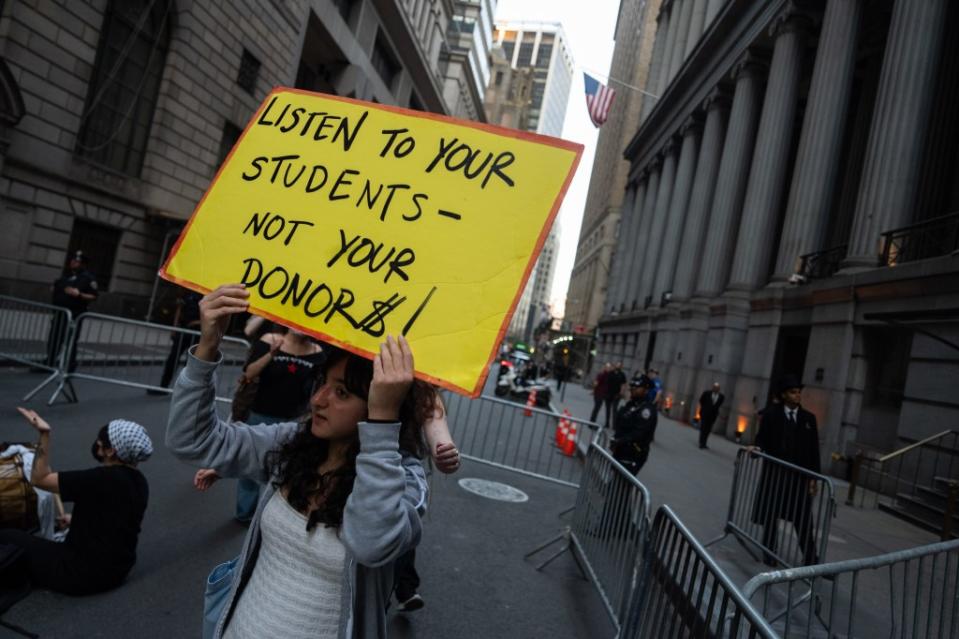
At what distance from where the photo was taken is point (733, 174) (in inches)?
1018

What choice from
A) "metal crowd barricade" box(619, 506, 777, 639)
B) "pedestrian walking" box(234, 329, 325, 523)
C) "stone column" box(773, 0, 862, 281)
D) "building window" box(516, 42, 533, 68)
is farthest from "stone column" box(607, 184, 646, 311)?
"building window" box(516, 42, 533, 68)

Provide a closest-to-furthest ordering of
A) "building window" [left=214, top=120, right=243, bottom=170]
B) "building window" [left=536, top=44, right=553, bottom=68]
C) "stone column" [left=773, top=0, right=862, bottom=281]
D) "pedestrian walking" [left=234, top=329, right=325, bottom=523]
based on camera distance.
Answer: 1. "pedestrian walking" [left=234, top=329, right=325, bottom=523]
2. "stone column" [left=773, top=0, right=862, bottom=281]
3. "building window" [left=214, top=120, right=243, bottom=170]
4. "building window" [left=536, top=44, right=553, bottom=68]

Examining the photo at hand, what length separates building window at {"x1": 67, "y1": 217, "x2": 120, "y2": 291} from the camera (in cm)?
1692

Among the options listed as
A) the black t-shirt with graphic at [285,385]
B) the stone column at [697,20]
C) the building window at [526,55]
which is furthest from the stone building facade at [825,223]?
the building window at [526,55]

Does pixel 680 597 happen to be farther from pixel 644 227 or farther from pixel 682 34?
pixel 682 34

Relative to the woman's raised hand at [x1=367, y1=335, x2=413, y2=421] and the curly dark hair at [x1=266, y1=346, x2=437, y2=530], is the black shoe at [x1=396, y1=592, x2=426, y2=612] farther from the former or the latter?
the woman's raised hand at [x1=367, y1=335, x2=413, y2=421]

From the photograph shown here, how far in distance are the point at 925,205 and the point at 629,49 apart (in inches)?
2520

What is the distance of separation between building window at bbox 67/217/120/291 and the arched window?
6.20ft

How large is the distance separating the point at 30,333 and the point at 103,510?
8.01 meters

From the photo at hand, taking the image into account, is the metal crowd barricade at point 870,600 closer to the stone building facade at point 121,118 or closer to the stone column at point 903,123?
the stone column at point 903,123

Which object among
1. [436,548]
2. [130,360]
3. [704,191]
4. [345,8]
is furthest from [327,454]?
[345,8]

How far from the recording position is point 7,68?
13.2 metres

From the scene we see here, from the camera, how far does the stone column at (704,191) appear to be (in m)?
29.1

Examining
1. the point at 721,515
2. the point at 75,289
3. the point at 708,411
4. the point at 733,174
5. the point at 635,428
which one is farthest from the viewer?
the point at 733,174
